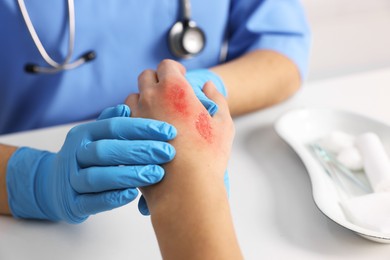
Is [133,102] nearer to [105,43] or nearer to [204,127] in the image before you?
[204,127]

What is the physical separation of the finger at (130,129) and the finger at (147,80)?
123 millimetres

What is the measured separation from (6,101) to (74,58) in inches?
6.5

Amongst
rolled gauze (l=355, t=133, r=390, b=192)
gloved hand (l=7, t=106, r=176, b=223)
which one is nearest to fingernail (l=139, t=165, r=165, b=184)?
gloved hand (l=7, t=106, r=176, b=223)

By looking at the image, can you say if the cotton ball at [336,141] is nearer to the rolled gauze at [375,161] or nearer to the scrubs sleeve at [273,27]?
the rolled gauze at [375,161]

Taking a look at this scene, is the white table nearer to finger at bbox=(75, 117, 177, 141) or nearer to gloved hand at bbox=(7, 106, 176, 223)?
gloved hand at bbox=(7, 106, 176, 223)

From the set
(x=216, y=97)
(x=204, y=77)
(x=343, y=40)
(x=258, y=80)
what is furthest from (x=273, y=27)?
(x=343, y=40)

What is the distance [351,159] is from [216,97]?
24 cm

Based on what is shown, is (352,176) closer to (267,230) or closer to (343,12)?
(267,230)

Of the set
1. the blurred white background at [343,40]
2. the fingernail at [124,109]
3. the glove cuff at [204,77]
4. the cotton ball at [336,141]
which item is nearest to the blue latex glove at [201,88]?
the glove cuff at [204,77]

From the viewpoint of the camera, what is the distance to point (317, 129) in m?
0.99

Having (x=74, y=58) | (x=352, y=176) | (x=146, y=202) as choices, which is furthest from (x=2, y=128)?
(x=352, y=176)

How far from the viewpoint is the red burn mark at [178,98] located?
0.75 metres

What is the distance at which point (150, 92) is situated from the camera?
793 millimetres

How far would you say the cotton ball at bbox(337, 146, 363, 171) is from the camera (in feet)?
2.85
